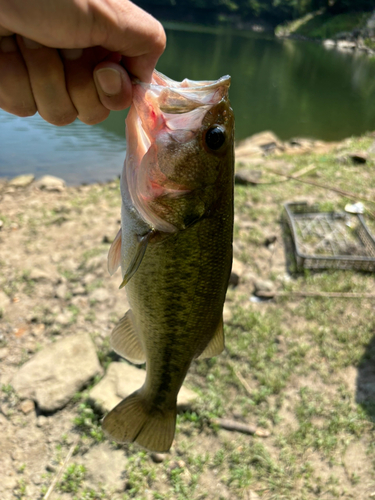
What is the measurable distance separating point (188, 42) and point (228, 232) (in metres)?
42.5

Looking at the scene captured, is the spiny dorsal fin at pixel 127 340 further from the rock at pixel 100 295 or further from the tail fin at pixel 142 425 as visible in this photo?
the rock at pixel 100 295

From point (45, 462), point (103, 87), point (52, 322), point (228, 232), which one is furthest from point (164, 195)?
point (52, 322)

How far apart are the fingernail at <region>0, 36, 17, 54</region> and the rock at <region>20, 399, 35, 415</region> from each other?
8.68ft

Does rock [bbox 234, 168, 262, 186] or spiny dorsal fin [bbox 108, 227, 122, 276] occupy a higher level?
spiny dorsal fin [bbox 108, 227, 122, 276]

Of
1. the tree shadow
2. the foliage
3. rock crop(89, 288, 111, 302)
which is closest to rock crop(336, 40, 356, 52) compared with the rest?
the foliage

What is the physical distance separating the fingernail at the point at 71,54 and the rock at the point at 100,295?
9.77 feet

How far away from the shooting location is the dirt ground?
2708 mm

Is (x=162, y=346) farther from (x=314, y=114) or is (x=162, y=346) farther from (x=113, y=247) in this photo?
(x=314, y=114)

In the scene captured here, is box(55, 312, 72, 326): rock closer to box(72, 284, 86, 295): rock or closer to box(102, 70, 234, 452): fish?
box(72, 284, 86, 295): rock

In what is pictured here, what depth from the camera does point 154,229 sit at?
1.59m

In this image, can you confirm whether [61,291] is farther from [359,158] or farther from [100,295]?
[359,158]

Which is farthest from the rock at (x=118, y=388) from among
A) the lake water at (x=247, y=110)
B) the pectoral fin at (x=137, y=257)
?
the lake water at (x=247, y=110)

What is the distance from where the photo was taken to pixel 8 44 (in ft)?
4.94

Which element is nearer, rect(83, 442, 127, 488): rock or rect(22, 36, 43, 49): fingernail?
rect(22, 36, 43, 49): fingernail
